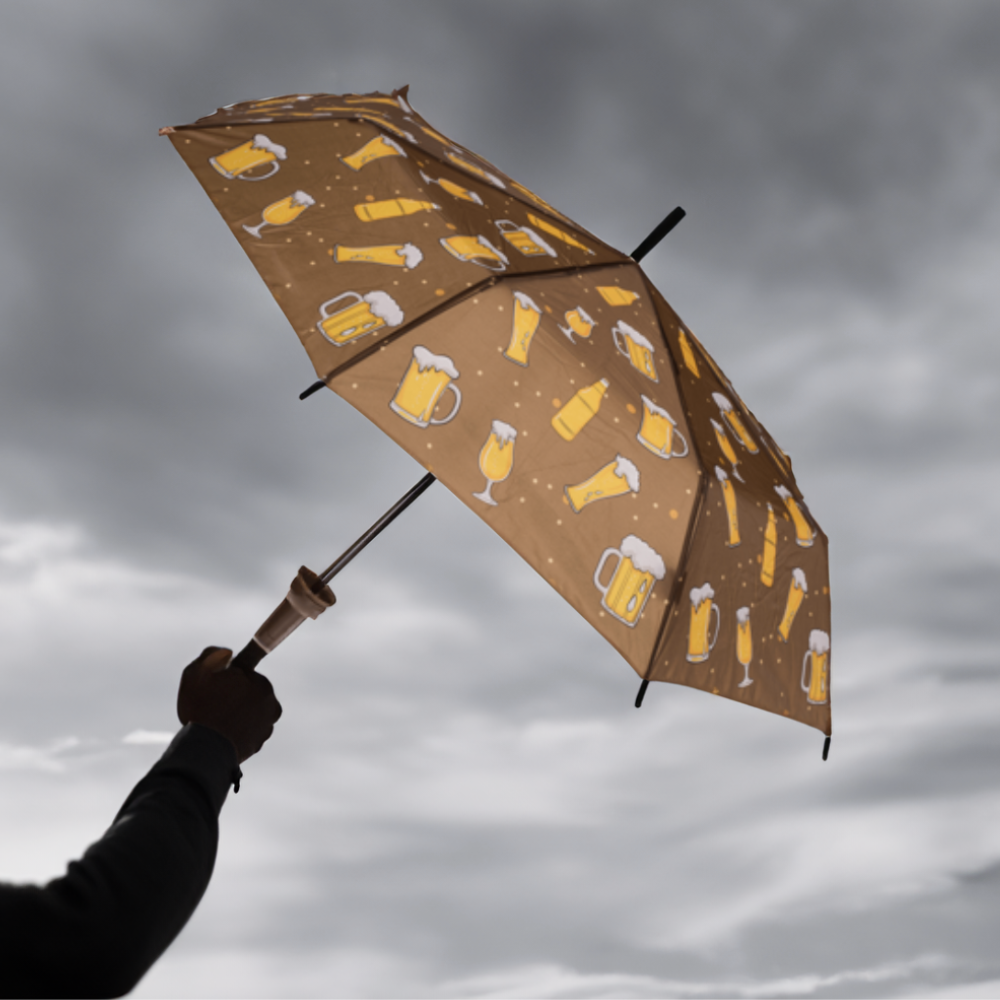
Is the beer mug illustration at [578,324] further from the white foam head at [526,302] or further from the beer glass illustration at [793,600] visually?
the beer glass illustration at [793,600]

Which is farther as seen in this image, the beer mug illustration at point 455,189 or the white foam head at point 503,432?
the beer mug illustration at point 455,189

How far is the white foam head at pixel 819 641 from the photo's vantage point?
318cm

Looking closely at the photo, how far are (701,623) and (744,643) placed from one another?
293 millimetres

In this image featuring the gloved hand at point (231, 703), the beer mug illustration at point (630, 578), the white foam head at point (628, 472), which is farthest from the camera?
the white foam head at point (628, 472)

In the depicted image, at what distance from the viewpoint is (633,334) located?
283 cm

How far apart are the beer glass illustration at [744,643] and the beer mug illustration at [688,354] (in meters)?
0.86

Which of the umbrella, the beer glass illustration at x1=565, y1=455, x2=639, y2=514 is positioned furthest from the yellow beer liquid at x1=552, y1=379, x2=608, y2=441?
the beer glass illustration at x1=565, y1=455, x2=639, y2=514

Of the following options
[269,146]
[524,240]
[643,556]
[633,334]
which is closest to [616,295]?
[633,334]

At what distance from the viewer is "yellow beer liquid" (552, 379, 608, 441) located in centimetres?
236

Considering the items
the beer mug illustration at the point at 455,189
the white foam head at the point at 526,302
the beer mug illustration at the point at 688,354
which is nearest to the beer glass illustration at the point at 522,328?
the white foam head at the point at 526,302

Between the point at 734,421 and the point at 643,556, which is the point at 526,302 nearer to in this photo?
the point at 643,556

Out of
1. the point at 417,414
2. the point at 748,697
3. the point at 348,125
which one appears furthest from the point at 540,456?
the point at 348,125

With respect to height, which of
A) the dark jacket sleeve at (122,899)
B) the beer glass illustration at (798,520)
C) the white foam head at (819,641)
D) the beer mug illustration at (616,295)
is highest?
the beer mug illustration at (616,295)

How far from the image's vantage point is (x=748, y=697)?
278cm
